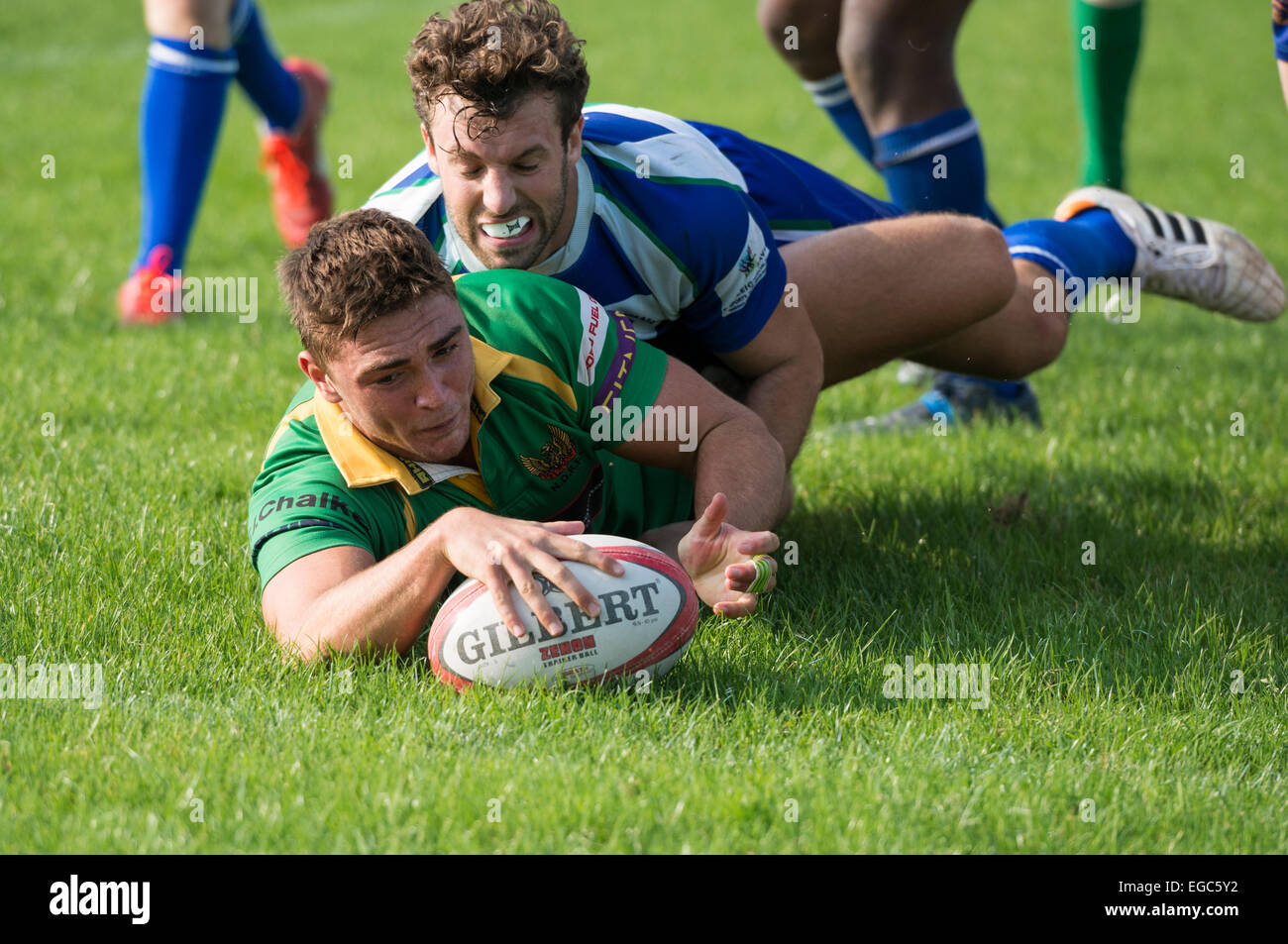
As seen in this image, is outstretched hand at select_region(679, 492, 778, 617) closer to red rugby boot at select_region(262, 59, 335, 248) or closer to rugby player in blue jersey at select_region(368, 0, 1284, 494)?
rugby player in blue jersey at select_region(368, 0, 1284, 494)

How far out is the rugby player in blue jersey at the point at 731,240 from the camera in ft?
12.6

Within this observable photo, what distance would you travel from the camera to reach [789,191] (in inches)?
189

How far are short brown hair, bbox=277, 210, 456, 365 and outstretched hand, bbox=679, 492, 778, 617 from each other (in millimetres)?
863

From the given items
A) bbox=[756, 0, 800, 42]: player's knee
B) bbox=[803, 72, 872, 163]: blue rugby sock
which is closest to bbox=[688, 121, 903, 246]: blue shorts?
bbox=[756, 0, 800, 42]: player's knee

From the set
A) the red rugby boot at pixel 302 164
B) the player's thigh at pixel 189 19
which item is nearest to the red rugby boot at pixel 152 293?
the player's thigh at pixel 189 19

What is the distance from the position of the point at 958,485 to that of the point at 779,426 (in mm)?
1084

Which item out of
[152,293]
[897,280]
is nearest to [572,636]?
[897,280]

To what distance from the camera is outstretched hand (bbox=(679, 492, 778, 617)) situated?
3223mm

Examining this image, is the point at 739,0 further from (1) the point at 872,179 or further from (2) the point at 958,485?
(2) the point at 958,485

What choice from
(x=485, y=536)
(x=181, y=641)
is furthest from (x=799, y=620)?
(x=181, y=641)

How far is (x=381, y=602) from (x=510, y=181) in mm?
1287

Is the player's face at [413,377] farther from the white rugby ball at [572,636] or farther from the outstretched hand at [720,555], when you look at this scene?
the outstretched hand at [720,555]

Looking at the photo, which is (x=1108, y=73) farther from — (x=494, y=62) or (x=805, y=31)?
(x=494, y=62)
